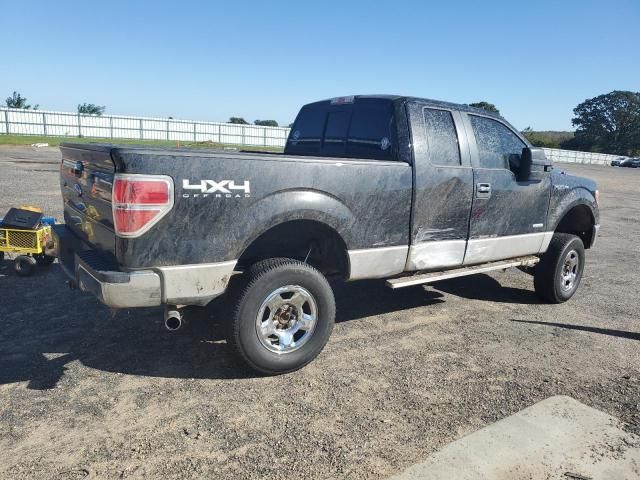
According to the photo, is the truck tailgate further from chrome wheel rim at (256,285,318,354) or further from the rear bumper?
chrome wheel rim at (256,285,318,354)

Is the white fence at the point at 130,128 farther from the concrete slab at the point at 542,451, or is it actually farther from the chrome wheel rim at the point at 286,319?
the concrete slab at the point at 542,451

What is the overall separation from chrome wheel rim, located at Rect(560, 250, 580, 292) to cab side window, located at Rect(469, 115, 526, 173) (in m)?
1.44

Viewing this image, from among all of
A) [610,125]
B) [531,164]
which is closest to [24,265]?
[531,164]

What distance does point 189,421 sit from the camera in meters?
3.18

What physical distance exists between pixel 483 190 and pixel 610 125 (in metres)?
104

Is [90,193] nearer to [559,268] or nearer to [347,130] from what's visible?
[347,130]

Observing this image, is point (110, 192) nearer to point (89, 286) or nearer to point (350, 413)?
point (89, 286)

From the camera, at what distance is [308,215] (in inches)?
148

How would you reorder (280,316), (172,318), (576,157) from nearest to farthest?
1. (172,318)
2. (280,316)
3. (576,157)

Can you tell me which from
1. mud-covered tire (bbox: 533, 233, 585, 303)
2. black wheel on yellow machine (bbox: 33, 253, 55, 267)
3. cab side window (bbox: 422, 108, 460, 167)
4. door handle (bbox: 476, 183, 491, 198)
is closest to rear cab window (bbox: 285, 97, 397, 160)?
cab side window (bbox: 422, 108, 460, 167)

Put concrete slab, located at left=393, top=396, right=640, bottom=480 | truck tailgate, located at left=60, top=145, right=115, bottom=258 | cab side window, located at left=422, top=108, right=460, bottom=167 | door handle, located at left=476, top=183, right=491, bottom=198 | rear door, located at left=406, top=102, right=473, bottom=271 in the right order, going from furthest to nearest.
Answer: door handle, located at left=476, top=183, right=491, bottom=198, cab side window, located at left=422, top=108, right=460, bottom=167, rear door, located at left=406, top=102, right=473, bottom=271, truck tailgate, located at left=60, top=145, right=115, bottom=258, concrete slab, located at left=393, top=396, right=640, bottom=480

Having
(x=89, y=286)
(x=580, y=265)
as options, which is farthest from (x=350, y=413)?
(x=580, y=265)

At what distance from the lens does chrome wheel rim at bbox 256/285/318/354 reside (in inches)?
146

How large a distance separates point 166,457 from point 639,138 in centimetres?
10478
